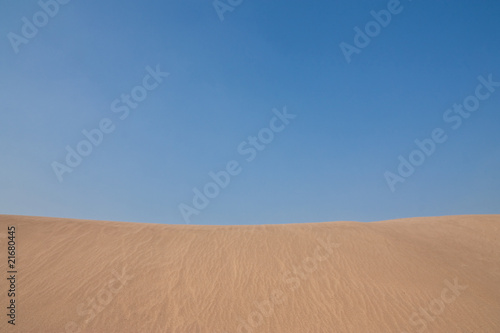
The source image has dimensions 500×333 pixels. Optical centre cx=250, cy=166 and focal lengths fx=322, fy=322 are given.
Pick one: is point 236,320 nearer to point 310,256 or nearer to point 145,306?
point 145,306

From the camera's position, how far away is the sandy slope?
10.7 meters

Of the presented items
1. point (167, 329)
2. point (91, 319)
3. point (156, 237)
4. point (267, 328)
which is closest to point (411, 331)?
point (267, 328)

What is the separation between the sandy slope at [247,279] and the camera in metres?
10.7

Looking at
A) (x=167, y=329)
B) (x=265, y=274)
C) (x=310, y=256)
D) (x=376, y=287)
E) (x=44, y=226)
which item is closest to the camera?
(x=167, y=329)

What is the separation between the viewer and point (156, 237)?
16.3 m

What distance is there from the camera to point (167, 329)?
10250 mm

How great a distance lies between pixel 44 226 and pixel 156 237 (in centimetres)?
565

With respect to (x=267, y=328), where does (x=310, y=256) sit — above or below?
above


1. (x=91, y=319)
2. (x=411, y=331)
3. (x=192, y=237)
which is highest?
(x=192, y=237)

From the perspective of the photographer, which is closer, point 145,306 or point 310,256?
point 145,306

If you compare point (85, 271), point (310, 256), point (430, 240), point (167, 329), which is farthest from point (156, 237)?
point (430, 240)

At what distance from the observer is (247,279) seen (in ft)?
43.2

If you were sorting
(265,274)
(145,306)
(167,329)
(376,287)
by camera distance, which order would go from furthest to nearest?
(265,274) < (376,287) < (145,306) < (167,329)

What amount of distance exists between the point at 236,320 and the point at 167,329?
2245 mm
